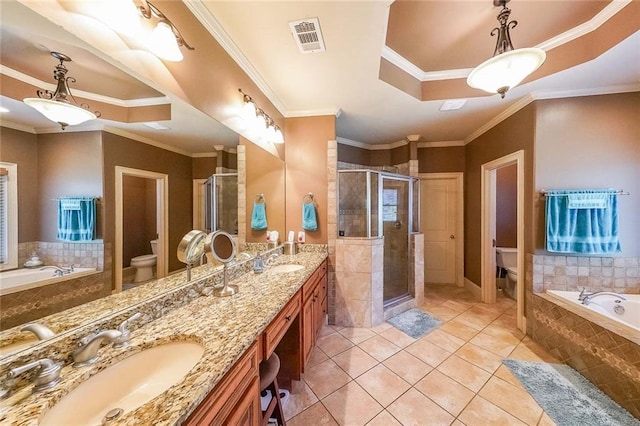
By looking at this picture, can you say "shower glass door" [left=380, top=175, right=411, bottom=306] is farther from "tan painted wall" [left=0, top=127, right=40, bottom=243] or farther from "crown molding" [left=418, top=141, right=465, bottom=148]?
"tan painted wall" [left=0, top=127, right=40, bottom=243]

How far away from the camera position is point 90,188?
2.99ft

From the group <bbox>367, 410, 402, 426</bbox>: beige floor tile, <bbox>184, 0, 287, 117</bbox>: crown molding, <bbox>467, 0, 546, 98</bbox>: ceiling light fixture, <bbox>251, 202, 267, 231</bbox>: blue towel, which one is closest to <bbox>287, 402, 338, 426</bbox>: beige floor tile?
<bbox>367, 410, 402, 426</bbox>: beige floor tile

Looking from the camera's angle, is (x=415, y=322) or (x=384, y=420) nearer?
Answer: (x=384, y=420)

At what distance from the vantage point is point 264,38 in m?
1.66

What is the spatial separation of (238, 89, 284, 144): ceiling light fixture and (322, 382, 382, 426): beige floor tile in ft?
7.21

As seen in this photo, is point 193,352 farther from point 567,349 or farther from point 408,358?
point 567,349

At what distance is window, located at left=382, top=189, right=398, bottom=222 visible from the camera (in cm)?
337

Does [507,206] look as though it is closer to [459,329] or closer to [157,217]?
[459,329]

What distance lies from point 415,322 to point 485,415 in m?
1.25

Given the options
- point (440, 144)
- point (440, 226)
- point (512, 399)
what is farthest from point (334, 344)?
point (440, 144)

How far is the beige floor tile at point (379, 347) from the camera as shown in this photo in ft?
7.14

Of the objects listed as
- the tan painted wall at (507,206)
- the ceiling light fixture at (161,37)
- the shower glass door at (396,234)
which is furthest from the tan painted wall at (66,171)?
the tan painted wall at (507,206)

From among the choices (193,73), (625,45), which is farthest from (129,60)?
(625,45)

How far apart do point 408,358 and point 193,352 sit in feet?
6.25
